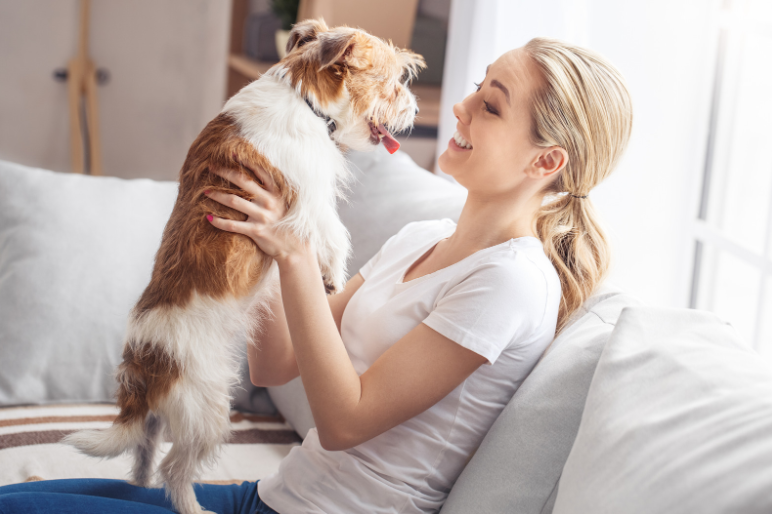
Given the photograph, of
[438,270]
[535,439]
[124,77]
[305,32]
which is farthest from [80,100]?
[535,439]

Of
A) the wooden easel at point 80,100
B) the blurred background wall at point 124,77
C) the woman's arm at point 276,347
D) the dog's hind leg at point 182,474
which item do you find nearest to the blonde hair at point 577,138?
the woman's arm at point 276,347

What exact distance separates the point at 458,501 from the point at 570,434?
8.1 inches

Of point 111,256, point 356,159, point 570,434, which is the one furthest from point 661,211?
point 111,256

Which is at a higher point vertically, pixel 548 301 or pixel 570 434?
pixel 548 301

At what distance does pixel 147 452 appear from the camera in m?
1.10

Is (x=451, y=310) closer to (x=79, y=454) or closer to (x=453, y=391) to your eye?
(x=453, y=391)

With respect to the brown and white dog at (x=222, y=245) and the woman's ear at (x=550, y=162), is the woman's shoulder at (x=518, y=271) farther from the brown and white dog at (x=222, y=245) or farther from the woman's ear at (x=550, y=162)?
the brown and white dog at (x=222, y=245)

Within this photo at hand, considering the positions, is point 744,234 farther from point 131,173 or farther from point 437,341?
point 131,173

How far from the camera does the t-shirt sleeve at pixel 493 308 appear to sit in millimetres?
950

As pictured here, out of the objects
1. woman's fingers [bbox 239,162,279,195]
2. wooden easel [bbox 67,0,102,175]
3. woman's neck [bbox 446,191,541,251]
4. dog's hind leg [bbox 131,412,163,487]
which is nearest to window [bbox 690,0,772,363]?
woman's neck [bbox 446,191,541,251]

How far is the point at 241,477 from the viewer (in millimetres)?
1483

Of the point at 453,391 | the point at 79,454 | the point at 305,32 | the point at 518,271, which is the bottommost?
the point at 79,454

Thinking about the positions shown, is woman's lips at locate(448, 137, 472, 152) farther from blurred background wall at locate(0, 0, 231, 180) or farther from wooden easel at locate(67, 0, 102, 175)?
wooden easel at locate(67, 0, 102, 175)

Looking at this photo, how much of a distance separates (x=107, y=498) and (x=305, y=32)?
84 cm
